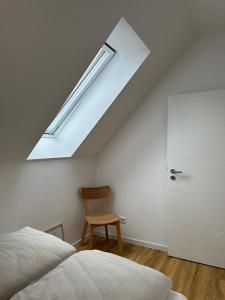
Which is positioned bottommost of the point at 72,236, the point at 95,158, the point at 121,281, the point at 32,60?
the point at 72,236

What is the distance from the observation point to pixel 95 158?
3213 mm

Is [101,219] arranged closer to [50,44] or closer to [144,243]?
[144,243]

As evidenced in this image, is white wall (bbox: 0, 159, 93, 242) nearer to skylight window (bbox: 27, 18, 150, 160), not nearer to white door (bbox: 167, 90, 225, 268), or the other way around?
skylight window (bbox: 27, 18, 150, 160)

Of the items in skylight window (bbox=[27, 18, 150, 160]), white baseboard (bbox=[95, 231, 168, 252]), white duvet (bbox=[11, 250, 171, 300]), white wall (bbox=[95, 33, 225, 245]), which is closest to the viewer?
white duvet (bbox=[11, 250, 171, 300])

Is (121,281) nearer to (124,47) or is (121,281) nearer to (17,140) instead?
(17,140)

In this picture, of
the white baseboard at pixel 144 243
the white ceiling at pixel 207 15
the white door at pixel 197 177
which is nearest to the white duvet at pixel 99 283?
the white door at pixel 197 177

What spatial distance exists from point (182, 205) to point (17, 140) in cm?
189

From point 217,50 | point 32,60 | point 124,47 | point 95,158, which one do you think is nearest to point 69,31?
point 32,60

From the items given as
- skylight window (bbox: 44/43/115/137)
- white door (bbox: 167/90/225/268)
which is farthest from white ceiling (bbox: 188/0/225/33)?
skylight window (bbox: 44/43/115/137)

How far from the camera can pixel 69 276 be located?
42.2 inches

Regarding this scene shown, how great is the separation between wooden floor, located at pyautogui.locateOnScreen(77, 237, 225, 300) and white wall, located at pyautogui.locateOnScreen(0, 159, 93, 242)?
536 millimetres

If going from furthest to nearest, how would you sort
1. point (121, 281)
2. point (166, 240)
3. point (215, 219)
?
1. point (166, 240)
2. point (215, 219)
3. point (121, 281)

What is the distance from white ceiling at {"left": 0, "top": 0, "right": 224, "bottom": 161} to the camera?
1197 mm

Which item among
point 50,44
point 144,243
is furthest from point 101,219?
point 50,44
